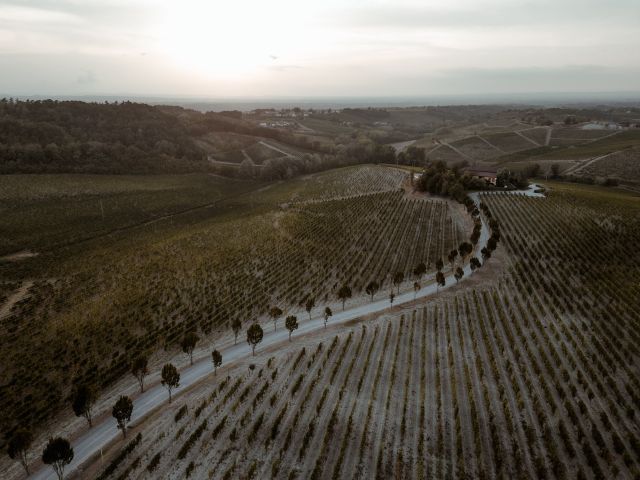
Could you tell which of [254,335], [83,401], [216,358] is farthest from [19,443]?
[254,335]

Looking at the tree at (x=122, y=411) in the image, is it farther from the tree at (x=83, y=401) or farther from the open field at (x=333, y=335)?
the tree at (x=83, y=401)

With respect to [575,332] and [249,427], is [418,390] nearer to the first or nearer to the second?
[249,427]

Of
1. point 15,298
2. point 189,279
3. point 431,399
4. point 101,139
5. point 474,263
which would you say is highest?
point 101,139

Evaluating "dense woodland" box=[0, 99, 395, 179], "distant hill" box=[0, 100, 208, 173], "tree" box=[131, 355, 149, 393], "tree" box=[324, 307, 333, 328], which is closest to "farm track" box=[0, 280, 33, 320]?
"tree" box=[131, 355, 149, 393]

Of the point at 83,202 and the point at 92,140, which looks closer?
the point at 83,202

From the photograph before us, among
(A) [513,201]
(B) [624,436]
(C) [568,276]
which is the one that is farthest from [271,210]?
(B) [624,436]

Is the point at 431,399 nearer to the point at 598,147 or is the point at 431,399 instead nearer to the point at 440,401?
the point at 440,401
